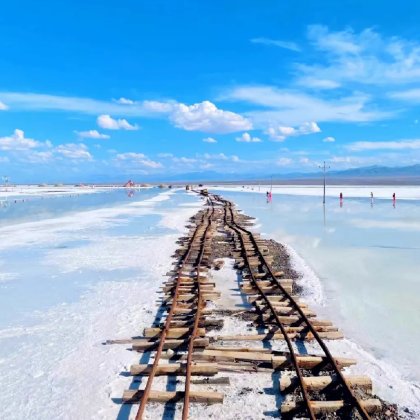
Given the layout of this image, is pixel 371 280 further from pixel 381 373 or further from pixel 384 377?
pixel 384 377

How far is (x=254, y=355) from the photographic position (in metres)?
6.42

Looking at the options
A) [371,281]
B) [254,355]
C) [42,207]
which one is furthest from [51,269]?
[42,207]

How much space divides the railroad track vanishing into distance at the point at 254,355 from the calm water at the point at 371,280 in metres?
0.80

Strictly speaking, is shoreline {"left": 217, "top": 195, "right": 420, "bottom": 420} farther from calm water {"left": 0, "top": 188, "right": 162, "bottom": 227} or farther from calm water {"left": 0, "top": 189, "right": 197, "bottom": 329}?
calm water {"left": 0, "top": 188, "right": 162, "bottom": 227}

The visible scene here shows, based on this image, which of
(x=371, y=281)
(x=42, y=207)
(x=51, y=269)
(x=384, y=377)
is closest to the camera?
(x=384, y=377)

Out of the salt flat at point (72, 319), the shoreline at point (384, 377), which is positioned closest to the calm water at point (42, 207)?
the salt flat at point (72, 319)

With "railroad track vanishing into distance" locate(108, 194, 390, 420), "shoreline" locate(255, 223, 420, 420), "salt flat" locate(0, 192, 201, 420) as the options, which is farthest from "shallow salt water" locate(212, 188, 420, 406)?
"salt flat" locate(0, 192, 201, 420)

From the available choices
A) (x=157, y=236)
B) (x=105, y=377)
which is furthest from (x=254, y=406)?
(x=157, y=236)

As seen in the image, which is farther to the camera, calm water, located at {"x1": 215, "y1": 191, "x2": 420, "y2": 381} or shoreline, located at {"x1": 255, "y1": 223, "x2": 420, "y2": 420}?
calm water, located at {"x1": 215, "y1": 191, "x2": 420, "y2": 381}

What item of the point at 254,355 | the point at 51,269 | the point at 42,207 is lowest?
the point at 42,207

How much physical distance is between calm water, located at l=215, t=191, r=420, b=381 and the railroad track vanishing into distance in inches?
31.4

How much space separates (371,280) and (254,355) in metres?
6.31

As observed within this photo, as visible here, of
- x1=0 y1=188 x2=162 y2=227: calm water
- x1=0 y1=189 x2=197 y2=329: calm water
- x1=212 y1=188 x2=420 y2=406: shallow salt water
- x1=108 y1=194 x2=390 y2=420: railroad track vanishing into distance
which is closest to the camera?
x1=108 y1=194 x2=390 y2=420: railroad track vanishing into distance

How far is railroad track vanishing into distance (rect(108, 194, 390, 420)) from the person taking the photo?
5180 mm
